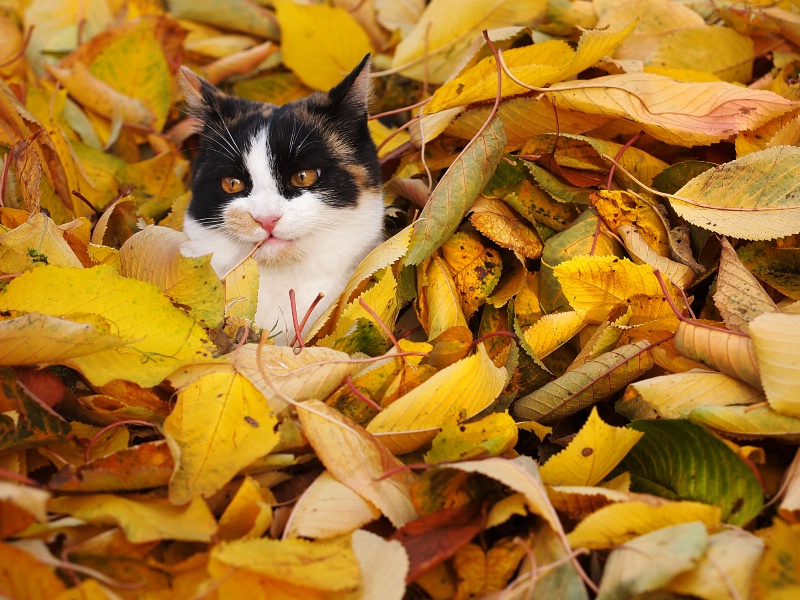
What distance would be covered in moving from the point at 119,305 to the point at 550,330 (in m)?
0.66

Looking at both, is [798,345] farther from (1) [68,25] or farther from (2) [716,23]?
(1) [68,25]

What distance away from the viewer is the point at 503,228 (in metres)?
1.29

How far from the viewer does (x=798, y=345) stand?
95cm

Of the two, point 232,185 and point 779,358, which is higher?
point 232,185

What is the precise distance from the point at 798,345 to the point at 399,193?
85 cm

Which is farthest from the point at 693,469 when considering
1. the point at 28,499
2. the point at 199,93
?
the point at 199,93

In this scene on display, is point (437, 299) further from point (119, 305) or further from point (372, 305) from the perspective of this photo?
point (119, 305)

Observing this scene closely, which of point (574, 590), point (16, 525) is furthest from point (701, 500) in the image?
point (16, 525)

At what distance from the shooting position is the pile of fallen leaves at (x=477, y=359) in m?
0.85

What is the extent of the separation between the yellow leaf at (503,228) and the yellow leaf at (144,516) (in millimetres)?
669

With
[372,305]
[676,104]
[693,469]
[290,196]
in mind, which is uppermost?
[676,104]

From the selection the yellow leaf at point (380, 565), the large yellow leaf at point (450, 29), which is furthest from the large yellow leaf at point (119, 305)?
the large yellow leaf at point (450, 29)

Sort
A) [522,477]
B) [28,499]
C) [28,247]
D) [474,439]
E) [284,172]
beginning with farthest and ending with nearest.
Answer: [284,172] → [28,247] → [474,439] → [522,477] → [28,499]

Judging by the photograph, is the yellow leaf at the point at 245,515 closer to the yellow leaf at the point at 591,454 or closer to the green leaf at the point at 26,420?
the green leaf at the point at 26,420
